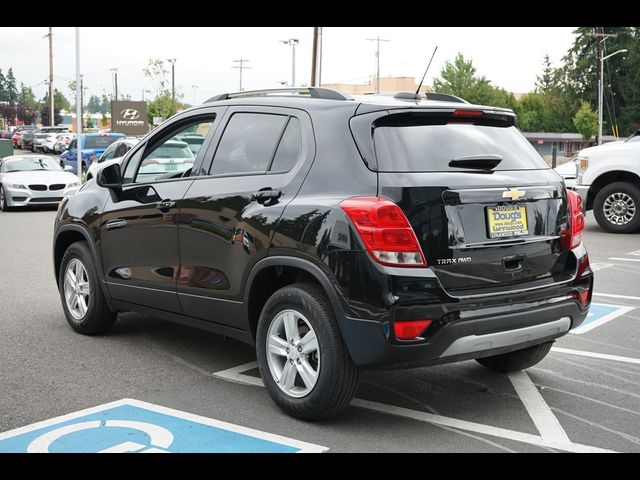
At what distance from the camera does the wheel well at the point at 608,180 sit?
14820mm

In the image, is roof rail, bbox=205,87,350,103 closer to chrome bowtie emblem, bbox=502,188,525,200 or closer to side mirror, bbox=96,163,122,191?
side mirror, bbox=96,163,122,191

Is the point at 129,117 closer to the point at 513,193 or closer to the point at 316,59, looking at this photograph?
the point at 316,59

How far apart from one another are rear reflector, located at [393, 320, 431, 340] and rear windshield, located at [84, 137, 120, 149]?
33187mm

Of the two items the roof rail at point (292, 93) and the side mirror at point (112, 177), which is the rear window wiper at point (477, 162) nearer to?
the roof rail at point (292, 93)

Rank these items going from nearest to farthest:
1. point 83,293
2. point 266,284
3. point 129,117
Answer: point 266,284, point 83,293, point 129,117

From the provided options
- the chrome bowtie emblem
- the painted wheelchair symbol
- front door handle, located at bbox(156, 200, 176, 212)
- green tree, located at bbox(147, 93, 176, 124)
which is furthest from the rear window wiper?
green tree, located at bbox(147, 93, 176, 124)

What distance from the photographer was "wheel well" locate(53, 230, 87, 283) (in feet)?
23.0

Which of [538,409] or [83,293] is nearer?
[538,409]

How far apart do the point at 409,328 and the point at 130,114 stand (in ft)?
185

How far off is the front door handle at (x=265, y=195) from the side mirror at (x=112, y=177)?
1.70 metres

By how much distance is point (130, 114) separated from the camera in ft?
192

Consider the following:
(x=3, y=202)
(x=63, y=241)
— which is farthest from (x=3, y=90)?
(x=63, y=241)

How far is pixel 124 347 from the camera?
21.3ft

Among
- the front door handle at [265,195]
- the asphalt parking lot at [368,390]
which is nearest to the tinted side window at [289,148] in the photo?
the front door handle at [265,195]
